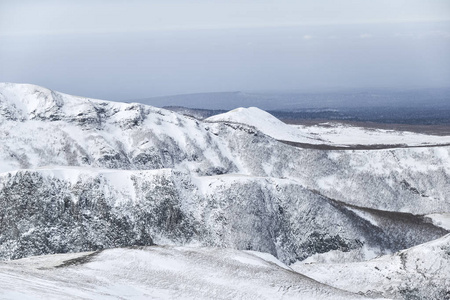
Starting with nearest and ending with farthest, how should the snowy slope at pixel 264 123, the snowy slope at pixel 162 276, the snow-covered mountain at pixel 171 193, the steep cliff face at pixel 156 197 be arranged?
the snowy slope at pixel 162 276, the steep cliff face at pixel 156 197, the snow-covered mountain at pixel 171 193, the snowy slope at pixel 264 123

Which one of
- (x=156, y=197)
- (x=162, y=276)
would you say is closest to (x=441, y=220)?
(x=156, y=197)

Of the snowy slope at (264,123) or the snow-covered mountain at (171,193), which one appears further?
the snowy slope at (264,123)

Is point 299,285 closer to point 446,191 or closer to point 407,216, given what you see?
point 407,216

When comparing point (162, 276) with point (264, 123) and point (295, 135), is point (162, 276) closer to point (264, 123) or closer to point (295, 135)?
point (295, 135)

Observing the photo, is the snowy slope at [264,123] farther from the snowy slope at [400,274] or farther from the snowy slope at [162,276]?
the snowy slope at [162,276]

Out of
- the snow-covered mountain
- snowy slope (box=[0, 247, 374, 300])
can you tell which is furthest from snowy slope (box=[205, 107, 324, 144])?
snowy slope (box=[0, 247, 374, 300])

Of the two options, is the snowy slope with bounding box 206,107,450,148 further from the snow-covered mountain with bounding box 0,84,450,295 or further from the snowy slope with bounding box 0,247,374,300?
the snowy slope with bounding box 0,247,374,300

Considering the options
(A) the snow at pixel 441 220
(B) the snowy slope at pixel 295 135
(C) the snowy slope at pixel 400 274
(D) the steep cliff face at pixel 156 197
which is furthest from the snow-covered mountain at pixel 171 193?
(B) the snowy slope at pixel 295 135
